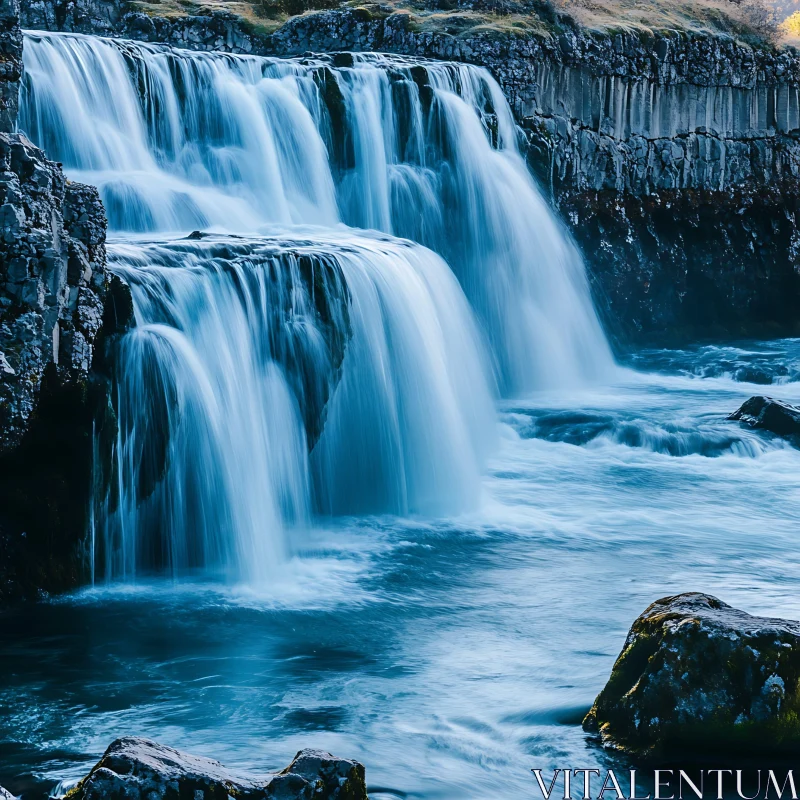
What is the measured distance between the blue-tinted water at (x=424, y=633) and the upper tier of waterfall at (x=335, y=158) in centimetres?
459

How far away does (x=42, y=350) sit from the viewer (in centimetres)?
721

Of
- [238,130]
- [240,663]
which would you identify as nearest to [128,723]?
[240,663]

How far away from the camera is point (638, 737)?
5.31 metres

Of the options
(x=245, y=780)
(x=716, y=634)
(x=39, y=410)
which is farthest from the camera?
(x=39, y=410)

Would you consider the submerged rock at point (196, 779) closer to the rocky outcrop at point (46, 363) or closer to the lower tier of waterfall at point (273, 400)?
the rocky outcrop at point (46, 363)

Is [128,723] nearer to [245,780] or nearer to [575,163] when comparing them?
[245,780]

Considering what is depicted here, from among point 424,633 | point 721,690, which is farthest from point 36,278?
point 721,690

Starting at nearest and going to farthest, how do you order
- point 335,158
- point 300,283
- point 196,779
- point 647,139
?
point 196,779 < point 300,283 < point 335,158 < point 647,139

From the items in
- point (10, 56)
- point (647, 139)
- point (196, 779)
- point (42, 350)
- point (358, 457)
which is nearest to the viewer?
point (196, 779)

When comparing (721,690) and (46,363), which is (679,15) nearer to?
(46,363)

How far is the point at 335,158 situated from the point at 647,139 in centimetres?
742

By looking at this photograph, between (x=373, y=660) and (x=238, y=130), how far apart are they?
8.98 metres

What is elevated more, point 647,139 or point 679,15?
point 679,15

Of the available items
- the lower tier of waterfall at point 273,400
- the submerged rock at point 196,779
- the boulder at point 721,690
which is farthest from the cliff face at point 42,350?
the boulder at point 721,690
